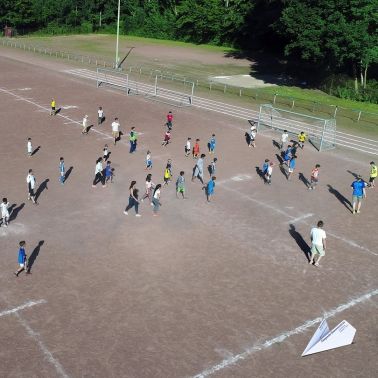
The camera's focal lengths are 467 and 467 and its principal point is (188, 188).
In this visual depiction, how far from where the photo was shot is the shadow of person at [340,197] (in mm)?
20766

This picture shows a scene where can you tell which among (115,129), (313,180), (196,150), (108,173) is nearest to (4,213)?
(108,173)

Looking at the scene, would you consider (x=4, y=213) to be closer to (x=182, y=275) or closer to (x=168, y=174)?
Answer: (x=182, y=275)

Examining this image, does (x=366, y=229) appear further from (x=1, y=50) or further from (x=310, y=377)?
(x=1, y=50)

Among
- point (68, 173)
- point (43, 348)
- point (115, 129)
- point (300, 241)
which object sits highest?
point (115, 129)

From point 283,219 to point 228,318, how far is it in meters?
7.19

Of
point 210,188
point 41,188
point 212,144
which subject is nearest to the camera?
point 210,188

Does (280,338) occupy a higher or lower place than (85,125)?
lower

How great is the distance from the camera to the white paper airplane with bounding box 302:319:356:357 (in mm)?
11594

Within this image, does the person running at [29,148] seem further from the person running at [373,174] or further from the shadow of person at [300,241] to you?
the person running at [373,174]

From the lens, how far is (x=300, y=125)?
33500mm

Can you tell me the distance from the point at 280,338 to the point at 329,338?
1238mm

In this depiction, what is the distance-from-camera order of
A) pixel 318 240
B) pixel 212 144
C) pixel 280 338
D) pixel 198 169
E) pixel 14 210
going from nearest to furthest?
pixel 280 338 < pixel 318 240 < pixel 14 210 < pixel 198 169 < pixel 212 144

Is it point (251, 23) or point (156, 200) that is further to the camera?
point (251, 23)

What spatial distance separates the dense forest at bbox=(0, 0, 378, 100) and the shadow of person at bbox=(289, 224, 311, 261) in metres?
27.3
